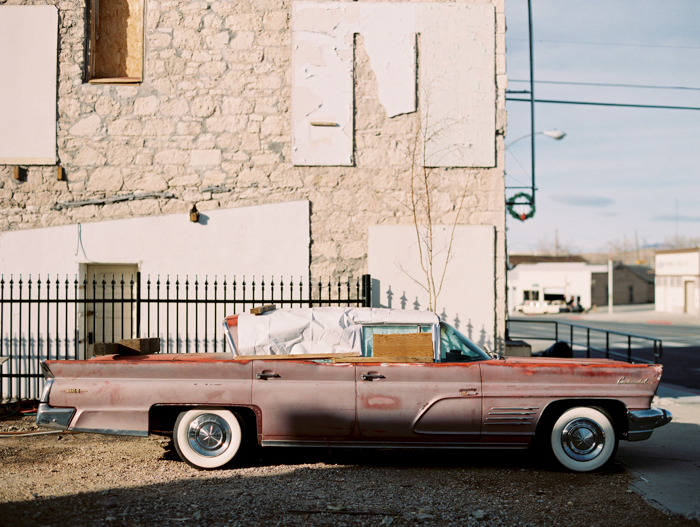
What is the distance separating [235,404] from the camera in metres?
5.77

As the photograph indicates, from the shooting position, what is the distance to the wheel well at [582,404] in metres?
5.92

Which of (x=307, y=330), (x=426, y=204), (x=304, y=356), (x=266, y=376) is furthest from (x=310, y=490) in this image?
(x=426, y=204)

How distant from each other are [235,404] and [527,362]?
2.84 meters

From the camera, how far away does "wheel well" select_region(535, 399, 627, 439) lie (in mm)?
5918

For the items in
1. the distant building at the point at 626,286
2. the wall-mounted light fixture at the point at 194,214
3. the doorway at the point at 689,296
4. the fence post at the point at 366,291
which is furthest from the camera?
the distant building at the point at 626,286

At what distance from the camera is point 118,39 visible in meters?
10.3

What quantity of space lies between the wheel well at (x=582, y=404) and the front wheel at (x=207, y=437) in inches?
115

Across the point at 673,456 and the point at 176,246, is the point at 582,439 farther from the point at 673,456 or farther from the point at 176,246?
the point at 176,246

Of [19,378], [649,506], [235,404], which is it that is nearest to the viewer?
[649,506]

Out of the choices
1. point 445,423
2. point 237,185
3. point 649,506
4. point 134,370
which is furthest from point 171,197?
point 649,506

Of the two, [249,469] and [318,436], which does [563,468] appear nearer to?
[318,436]

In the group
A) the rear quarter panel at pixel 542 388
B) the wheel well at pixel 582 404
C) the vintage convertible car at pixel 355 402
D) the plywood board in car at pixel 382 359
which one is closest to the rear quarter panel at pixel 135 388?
the vintage convertible car at pixel 355 402

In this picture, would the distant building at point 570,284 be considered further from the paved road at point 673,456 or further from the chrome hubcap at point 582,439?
the chrome hubcap at point 582,439

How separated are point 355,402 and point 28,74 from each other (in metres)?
7.93
